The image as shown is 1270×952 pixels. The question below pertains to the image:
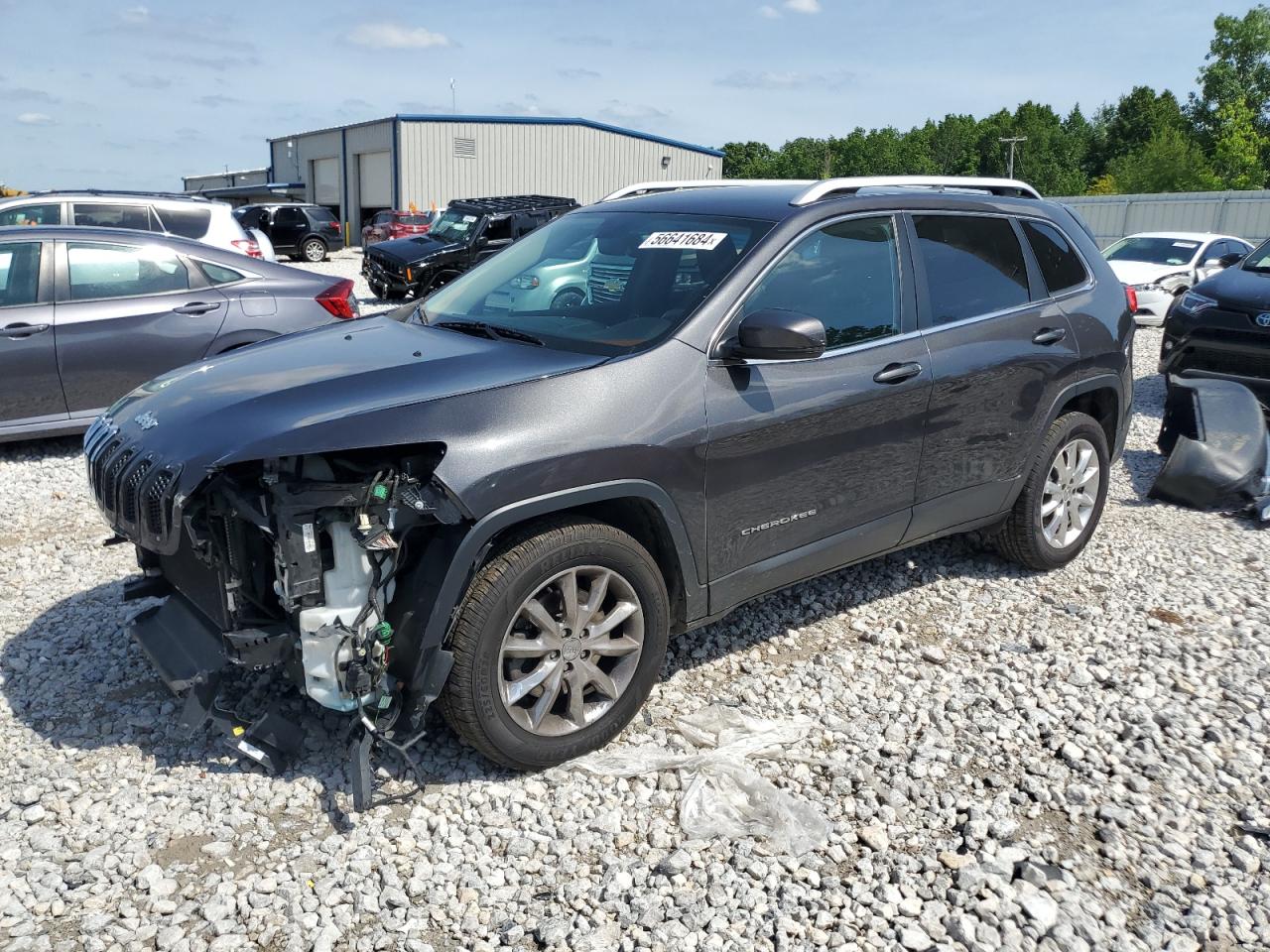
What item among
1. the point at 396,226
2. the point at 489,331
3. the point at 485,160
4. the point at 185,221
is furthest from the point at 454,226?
the point at 485,160

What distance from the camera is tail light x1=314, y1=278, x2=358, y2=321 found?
7559 millimetres

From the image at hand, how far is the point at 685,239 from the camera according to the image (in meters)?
3.92

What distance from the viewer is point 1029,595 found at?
4.96 meters

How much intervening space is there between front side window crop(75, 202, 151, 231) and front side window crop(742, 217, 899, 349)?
822 cm

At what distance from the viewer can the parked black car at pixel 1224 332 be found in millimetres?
7996

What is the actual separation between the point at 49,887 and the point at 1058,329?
4.52 metres

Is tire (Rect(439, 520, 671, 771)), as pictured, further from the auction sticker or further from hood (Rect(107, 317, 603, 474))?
the auction sticker

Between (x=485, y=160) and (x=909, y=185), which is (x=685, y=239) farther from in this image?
(x=485, y=160)

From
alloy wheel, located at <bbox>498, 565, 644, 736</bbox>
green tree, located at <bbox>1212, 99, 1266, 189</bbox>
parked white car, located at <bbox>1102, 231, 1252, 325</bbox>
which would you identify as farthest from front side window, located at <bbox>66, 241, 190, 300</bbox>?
green tree, located at <bbox>1212, 99, 1266, 189</bbox>

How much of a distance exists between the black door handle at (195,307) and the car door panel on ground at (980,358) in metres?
5.11

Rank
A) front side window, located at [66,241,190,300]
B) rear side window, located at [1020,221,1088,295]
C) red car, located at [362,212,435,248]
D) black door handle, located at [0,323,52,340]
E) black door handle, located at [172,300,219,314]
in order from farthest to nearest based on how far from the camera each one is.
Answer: red car, located at [362,212,435,248] < black door handle, located at [172,300,219,314] < front side window, located at [66,241,190,300] < black door handle, located at [0,323,52,340] < rear side window, located at [1020,221,1088,295]

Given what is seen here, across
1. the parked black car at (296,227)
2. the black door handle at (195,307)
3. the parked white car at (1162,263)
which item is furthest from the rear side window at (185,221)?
the parked black car at (296,227)

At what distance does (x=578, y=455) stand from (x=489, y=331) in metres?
0.92

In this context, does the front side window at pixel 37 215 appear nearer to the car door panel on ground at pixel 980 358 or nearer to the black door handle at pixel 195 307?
the black door handle at pixel 195 307
